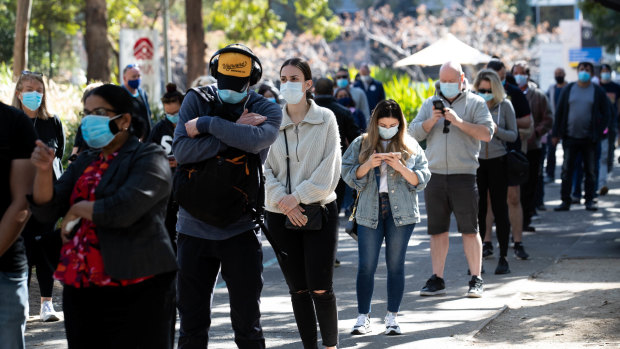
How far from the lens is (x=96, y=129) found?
4371mm

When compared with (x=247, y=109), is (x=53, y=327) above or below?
below

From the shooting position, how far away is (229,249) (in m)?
5.26

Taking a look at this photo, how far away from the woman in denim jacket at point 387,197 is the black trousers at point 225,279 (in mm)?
2103

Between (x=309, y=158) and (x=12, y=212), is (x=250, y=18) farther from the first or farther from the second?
(x=12, y=212)

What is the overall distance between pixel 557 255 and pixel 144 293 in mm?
7395

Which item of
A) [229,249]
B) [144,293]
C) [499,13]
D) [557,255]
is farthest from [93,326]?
[499,13]

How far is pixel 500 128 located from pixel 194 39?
13.2 metres

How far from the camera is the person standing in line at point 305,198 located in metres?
6.08

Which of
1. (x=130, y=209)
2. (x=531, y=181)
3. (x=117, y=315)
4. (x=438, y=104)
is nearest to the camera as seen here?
(x=130, y=209)

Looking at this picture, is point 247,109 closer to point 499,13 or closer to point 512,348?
point 512,348

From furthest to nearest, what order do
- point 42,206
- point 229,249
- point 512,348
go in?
point 512,348, point 229,249, point 42,206

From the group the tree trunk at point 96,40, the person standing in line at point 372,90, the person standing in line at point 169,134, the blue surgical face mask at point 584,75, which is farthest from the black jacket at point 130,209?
the tree trunk at point 96,40

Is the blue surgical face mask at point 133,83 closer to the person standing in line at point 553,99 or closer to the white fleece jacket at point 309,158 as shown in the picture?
the white fleece jacket at point 309,158

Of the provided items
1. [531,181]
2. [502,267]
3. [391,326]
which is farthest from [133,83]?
[391,326]
